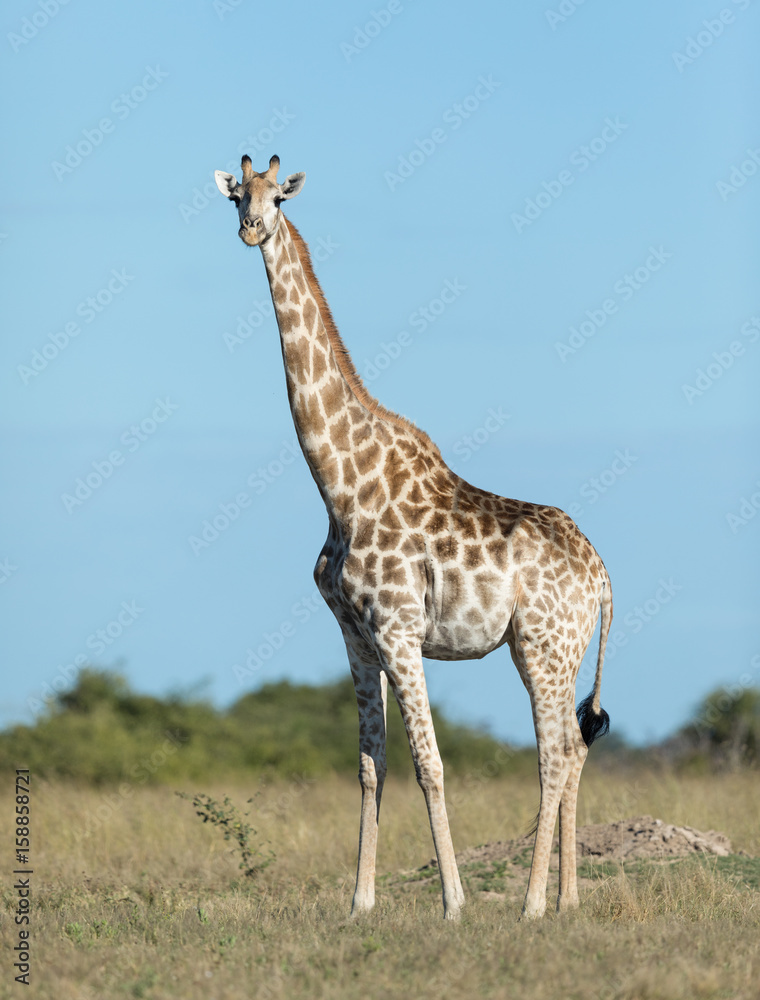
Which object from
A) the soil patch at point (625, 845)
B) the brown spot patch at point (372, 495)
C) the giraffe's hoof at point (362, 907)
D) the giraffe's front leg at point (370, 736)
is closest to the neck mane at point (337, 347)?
the brown spot patch at point (372, 495)

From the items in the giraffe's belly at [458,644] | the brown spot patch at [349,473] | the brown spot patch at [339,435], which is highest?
the brown spot patch at [339,435]

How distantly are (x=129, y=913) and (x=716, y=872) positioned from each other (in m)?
5.11

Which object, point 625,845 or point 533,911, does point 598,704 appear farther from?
point 625,845

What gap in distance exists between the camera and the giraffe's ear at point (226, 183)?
886 cm

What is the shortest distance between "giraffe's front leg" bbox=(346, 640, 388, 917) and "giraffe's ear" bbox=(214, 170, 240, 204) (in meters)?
3.61

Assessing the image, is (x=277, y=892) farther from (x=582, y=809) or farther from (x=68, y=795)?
(x=68, y=795)

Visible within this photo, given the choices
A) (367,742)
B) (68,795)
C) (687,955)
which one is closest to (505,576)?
(367,742)

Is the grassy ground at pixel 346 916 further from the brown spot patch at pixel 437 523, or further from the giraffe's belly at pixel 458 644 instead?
the brown spot patch at pixel 437 523

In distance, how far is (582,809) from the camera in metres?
14.3

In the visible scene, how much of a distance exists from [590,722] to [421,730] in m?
1.86

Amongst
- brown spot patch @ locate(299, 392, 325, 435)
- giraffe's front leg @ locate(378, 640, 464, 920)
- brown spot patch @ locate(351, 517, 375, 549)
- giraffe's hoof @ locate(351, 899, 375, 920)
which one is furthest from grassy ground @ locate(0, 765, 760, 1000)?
brown spot patch @ locate(299, 392, 325, 435)

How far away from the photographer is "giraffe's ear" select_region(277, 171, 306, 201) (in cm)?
880

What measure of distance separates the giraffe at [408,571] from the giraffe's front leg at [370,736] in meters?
0.01

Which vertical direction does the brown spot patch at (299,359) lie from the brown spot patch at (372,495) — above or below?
above
